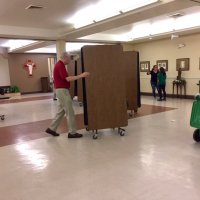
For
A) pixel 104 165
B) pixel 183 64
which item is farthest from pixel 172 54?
pixel 104 165

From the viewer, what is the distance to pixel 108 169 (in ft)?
10.2

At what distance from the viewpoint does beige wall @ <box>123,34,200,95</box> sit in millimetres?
9398

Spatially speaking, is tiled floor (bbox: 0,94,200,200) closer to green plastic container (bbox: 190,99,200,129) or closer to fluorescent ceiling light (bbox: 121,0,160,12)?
green plastic container (bbox: 190,99,200,129)

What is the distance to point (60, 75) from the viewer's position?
4473 mm

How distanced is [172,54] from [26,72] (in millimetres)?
9351

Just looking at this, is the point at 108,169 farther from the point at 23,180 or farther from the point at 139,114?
the point at 139,114

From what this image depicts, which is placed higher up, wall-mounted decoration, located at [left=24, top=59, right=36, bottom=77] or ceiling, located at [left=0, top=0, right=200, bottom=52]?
ceiling, located at [left=0, top=0, right=200, bottom=52]

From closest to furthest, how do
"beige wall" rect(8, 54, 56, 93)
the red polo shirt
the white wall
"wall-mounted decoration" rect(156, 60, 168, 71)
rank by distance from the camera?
the red polo shirt → "wall-mounted decoration" rect(156, 60, 168, 71) → the white wall → "beige wall" rect(8, 54, 56, 93)

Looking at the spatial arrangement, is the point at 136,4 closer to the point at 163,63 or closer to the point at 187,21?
the point at 187,21

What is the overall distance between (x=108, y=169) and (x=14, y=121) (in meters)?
4.27

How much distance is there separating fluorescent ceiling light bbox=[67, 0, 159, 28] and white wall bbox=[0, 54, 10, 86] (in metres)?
8.35

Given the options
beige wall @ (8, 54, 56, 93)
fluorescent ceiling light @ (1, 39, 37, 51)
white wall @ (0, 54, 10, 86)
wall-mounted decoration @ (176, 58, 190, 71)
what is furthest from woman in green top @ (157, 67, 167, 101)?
white wall @ (0, 54, 10, 86)

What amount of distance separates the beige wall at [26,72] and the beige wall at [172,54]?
21.5 ft

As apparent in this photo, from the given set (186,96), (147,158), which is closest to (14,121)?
(147,158)
